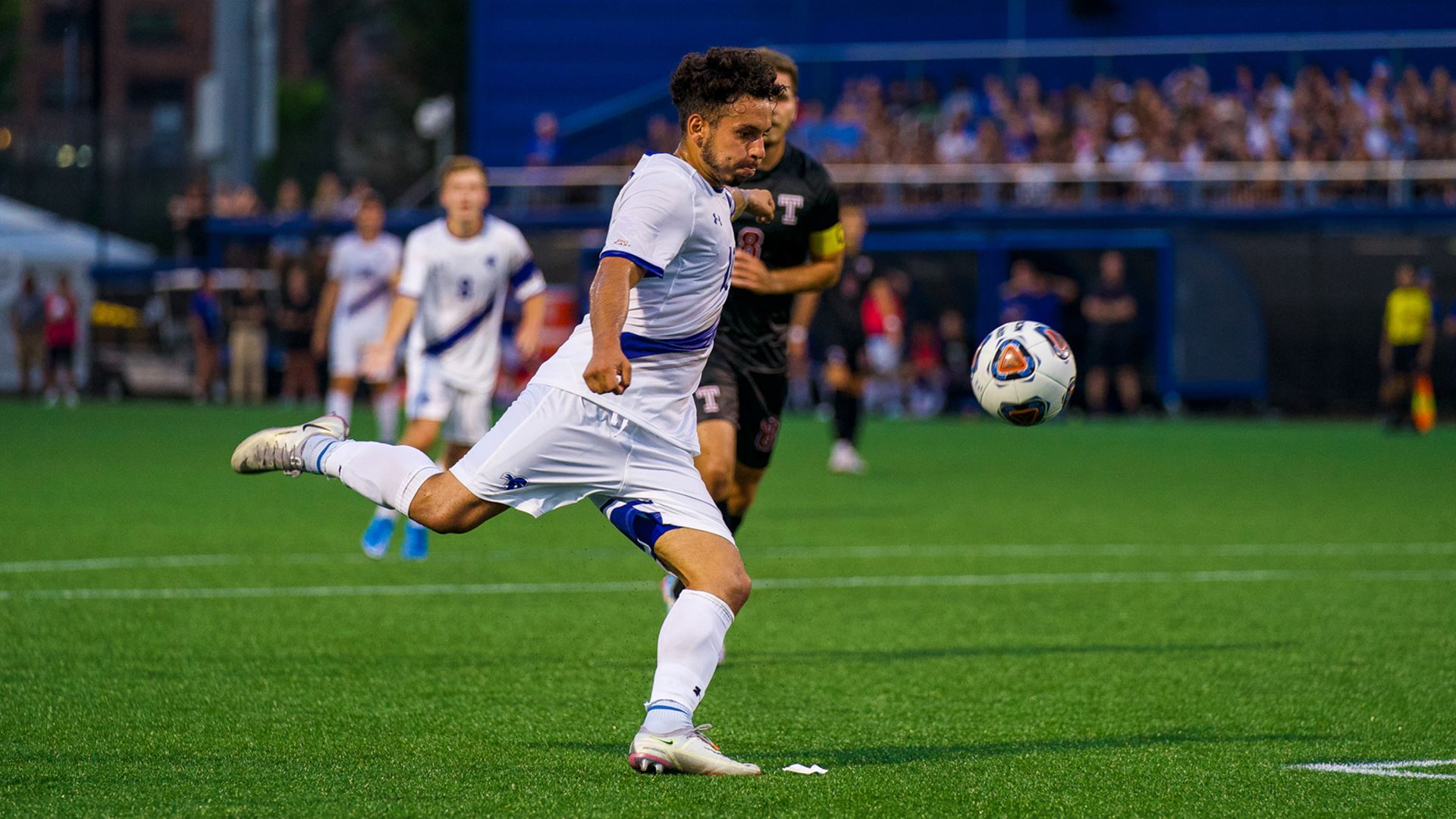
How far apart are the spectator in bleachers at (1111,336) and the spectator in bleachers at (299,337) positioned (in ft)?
37.8

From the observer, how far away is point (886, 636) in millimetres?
7895

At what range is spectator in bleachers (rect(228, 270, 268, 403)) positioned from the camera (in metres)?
29.1

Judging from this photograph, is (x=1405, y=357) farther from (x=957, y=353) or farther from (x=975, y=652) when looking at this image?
(x=975, y=652)

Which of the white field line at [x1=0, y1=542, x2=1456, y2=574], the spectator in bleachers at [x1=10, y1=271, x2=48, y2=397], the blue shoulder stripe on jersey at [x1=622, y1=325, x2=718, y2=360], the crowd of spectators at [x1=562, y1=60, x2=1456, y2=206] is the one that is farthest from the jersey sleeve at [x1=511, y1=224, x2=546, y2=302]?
the spectator in bleachers at [x1=10, y1=271, x2=48, y2=397]

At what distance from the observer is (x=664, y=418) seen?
5168 mm

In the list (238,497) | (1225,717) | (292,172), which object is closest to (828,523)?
(238,497)

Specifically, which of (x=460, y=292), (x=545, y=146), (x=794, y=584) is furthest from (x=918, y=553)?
(x=545, y=146)

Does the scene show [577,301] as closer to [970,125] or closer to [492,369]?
[970,125]

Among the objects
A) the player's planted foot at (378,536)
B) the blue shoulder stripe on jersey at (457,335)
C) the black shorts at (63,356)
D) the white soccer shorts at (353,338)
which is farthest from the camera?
the black shorts at (63,356)

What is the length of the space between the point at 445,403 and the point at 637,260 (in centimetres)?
643

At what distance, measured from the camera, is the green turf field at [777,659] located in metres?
4.96

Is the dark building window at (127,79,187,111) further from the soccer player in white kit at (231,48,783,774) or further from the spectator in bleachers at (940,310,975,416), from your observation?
the soccer player in white kit at (231,48,783,774)

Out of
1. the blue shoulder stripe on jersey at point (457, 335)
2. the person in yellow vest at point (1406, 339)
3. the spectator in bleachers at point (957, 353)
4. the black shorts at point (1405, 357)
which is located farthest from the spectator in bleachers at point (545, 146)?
the blue shoulder stripe on jersey at point (457, 335)

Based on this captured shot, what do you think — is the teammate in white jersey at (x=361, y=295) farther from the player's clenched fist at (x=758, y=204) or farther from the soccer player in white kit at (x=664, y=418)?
the soccer player in white kit at (x=664, y=418)
